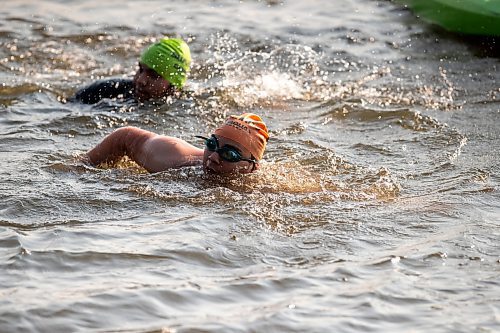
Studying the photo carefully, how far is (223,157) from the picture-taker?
6957 millimetres

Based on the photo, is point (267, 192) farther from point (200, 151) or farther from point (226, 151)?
point (200, 151)

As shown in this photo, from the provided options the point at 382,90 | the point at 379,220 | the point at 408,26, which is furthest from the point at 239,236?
the point at 408,26

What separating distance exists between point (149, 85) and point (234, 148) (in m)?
3.05

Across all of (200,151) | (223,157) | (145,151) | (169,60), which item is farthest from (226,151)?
(169,60)

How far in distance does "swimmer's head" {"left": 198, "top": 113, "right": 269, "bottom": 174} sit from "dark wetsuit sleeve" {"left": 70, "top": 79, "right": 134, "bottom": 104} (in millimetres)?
2834

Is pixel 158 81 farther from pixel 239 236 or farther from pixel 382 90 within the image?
pixel 239 236

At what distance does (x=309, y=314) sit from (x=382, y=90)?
20.1ft

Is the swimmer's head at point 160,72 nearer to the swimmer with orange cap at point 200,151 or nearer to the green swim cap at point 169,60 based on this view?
the green swim cap at point 169,60

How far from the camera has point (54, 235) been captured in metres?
5.54

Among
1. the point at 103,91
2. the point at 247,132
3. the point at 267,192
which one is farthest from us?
the point at 103,91

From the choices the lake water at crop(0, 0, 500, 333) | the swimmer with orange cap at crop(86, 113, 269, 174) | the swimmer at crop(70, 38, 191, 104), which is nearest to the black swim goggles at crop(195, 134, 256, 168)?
the swimmer with orange cap at crop(86, 113, 269, 174)

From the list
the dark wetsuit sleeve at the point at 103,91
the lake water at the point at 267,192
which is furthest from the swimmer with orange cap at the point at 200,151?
the dark wetsuit sleeve at the point at 103,91

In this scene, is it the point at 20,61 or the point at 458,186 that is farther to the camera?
the point at 20,61

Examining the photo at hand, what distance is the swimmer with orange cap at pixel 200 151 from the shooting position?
6.96 m
